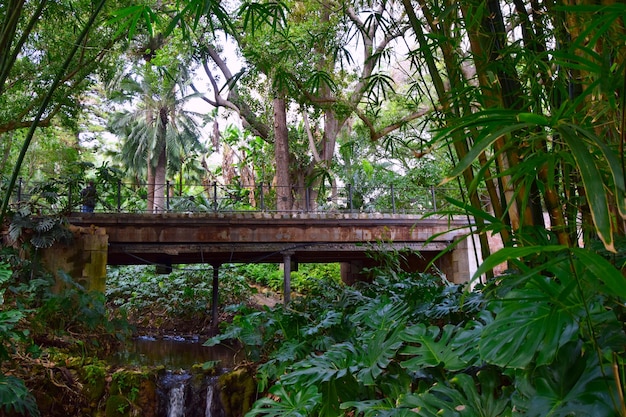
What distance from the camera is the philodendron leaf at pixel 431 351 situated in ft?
4.17

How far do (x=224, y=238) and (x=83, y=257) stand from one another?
2.16 m

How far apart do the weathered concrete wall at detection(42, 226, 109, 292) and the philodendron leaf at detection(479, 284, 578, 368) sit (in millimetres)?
6669

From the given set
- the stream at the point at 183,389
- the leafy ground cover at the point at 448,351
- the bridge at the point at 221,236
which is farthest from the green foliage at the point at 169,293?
the leafy ground cover at the point at 448,351

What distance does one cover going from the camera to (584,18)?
1180 mm

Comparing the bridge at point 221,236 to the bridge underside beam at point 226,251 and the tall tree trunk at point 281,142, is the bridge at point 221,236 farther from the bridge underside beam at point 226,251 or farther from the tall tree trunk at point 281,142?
the tall tree trunk at point 281,142

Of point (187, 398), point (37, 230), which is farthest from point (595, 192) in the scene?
point (37, 230)

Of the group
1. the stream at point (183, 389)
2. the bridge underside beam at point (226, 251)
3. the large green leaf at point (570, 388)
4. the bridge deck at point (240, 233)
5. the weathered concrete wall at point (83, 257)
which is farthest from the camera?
the bridge underside beam at point (226, 251)

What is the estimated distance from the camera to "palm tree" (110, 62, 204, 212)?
60.0 ft

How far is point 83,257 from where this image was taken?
265 inches

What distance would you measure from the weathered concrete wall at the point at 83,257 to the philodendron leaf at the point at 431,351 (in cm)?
620

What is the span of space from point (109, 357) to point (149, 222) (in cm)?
242

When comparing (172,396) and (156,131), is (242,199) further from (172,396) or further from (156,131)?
(156,131)

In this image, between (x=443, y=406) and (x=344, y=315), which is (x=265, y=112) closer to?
(x=344, y=315)

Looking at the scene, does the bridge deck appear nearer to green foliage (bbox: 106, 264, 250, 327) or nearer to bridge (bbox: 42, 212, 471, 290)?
bridge (bbox: 42, 212, 471, 290)
